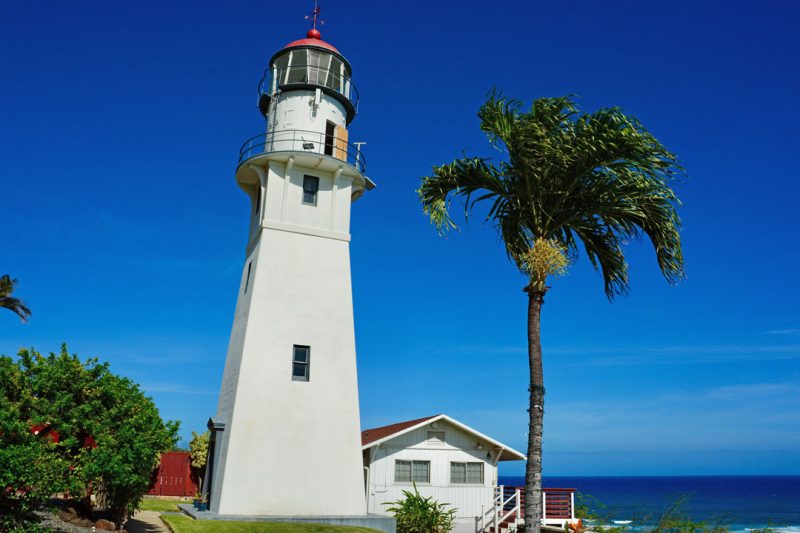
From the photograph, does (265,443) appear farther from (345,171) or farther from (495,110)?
(495,110)

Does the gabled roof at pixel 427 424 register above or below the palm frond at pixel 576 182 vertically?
below

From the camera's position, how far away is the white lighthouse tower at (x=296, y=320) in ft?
60.9

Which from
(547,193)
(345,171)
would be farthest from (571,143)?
(345,171)

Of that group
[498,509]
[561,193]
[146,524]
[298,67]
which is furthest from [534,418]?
[298,67]

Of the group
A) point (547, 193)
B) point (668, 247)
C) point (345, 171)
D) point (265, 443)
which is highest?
point (345, 171)

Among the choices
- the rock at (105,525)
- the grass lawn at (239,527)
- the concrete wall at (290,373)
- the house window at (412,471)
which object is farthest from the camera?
the house window at (412,471)

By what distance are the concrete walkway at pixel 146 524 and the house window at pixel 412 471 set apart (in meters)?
8.44

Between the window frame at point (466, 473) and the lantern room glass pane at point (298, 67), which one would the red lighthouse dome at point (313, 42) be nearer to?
the lantern room glass pane at point (298, 67)

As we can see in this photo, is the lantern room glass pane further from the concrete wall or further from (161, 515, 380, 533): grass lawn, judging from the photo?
(161, 515, 380, 533): grass lawn

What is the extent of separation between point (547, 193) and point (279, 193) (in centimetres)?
1041

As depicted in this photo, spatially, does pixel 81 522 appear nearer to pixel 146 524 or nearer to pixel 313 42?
pixel 146 524

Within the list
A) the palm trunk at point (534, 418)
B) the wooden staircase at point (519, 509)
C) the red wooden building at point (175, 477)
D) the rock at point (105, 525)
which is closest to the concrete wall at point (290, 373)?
the rock at point (105, 525)

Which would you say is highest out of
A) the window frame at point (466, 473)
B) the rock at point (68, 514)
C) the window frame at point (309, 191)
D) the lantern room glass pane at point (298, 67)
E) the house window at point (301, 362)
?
the lantern room glass pane at point (298, 67)

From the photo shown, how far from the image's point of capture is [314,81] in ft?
72.2
